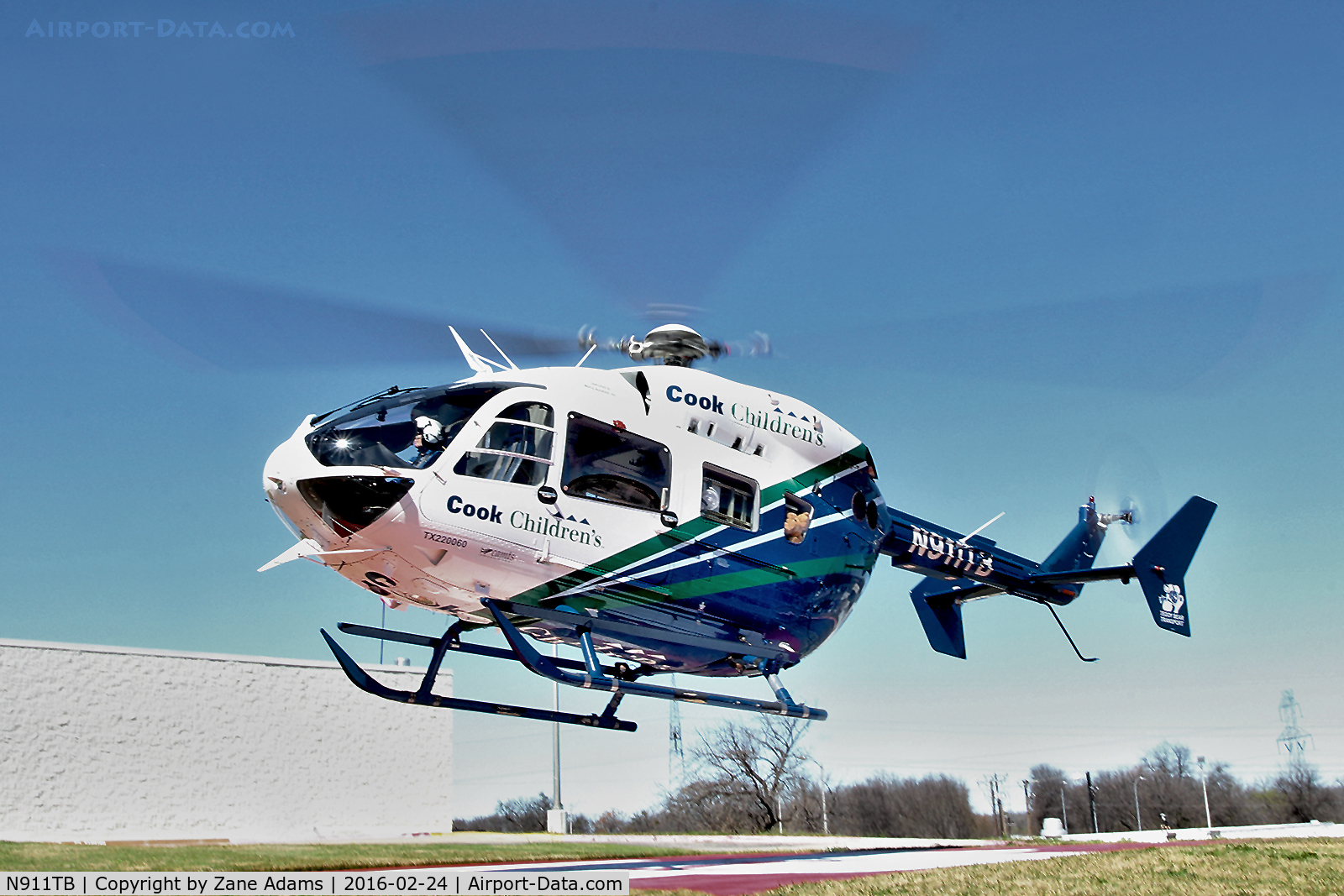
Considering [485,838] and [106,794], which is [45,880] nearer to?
[485,838]

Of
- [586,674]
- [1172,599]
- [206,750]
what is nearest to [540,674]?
[586,674]

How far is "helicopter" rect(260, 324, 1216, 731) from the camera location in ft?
36.1

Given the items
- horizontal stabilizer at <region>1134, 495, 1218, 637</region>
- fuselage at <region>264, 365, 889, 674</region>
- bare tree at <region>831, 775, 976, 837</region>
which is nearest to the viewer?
fuselage at <region>264, 365, 889, 674</region>

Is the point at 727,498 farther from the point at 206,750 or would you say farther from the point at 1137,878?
the point at 206,750

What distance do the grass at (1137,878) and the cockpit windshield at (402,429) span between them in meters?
5.05

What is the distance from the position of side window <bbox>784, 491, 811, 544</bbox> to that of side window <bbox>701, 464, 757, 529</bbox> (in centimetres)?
59

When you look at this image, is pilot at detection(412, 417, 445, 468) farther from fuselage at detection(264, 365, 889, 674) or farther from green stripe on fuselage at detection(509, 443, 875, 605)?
green stripe on fuselage at detection(509, 443, 875, 605)

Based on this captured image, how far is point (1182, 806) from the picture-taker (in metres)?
82.2

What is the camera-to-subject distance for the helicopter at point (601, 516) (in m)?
11.0

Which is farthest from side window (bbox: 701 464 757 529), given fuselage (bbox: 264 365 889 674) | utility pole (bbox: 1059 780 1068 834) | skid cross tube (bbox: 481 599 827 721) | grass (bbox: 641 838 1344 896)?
utility pole (bbox: 1059 780 1068 834)

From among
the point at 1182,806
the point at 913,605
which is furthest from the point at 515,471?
the point at 1182,806

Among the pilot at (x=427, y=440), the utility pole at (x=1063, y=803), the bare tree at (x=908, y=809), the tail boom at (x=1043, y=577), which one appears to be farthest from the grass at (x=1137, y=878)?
the utility pole at (x=1063, y=803)

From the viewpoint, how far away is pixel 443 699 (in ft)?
38.4

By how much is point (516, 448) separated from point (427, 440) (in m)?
0.94
